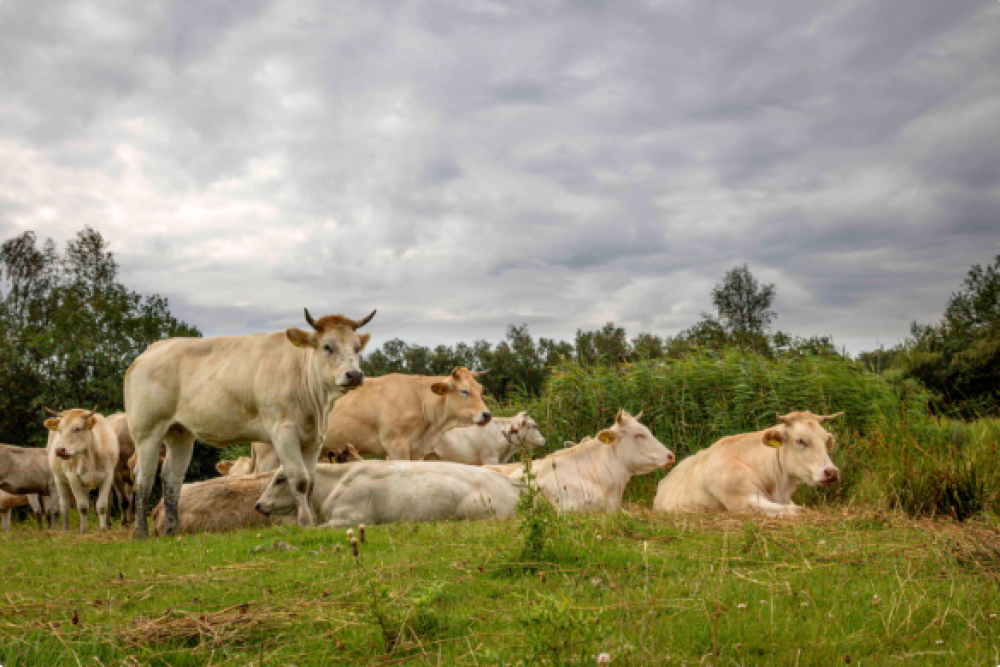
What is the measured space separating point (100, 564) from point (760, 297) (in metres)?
58.9

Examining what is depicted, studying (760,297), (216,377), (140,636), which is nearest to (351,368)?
(216,377)

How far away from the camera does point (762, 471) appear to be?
9.34 metres

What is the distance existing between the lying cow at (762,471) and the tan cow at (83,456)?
10.0 metres

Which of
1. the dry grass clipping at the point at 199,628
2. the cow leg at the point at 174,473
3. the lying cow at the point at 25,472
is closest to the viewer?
the dry grass clipping at the point at 199,628

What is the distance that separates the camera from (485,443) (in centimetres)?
1586

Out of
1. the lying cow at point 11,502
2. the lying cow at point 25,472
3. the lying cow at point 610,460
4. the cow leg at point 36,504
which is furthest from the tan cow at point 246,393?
the cow leg at point 36,504

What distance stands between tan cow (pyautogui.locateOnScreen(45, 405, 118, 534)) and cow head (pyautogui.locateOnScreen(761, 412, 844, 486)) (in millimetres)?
11094

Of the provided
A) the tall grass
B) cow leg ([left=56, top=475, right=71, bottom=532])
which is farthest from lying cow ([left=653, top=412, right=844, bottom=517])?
cow leg ([left=56, top=475, right=71, bottom=532])

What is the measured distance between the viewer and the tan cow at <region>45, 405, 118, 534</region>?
13.1m

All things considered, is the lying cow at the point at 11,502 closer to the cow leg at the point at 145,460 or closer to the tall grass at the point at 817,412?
the cow leg at the point at 145,460

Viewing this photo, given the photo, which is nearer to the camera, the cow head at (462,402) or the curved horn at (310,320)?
the curved horn at (310,320)

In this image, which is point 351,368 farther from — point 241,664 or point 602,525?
point 241,664

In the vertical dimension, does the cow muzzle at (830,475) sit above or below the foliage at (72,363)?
below

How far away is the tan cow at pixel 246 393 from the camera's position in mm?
8891
